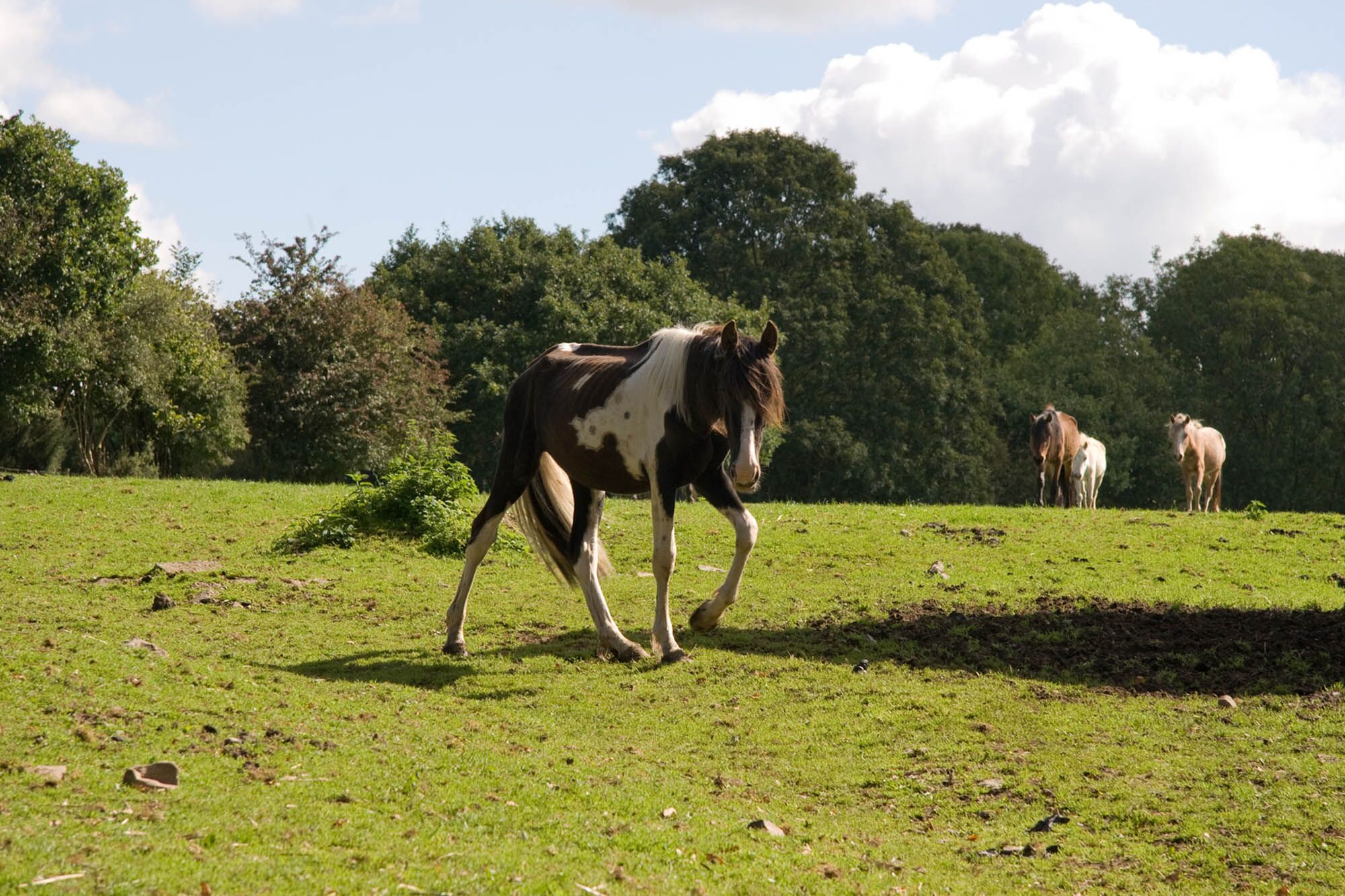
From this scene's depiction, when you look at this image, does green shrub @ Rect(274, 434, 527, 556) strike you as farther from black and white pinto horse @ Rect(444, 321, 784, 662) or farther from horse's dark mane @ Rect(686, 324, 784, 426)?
→ horse's dark mane @ Rect(686, 324, 784, 426)

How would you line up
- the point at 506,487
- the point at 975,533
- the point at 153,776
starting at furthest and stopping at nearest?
the point at 975,533, the point at 506,487, the point at 153,776

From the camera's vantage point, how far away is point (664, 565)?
29.9 ft

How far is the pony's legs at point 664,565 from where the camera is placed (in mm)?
9070

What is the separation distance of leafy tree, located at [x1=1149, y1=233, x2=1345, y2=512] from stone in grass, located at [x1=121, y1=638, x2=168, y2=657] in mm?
41034

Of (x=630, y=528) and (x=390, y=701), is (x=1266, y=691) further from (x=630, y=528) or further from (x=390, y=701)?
(x=630, y=528)

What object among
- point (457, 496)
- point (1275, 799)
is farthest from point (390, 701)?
point (457, 496)

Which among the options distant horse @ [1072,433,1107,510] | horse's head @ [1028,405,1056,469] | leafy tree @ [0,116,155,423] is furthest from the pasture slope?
leafy tree @ [0,116,155,423]

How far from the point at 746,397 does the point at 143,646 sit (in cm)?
440

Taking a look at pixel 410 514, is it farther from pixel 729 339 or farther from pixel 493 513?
pixel 729 339

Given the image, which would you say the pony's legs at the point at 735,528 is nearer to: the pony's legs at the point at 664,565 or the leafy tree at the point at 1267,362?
the pony's legs at the point at 664,565

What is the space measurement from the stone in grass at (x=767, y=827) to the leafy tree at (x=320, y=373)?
25.9 m

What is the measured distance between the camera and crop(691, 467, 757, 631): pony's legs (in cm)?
891

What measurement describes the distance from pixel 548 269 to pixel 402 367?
6.31 metres

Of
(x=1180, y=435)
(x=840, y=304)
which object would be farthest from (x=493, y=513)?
(x=840, y=304)
